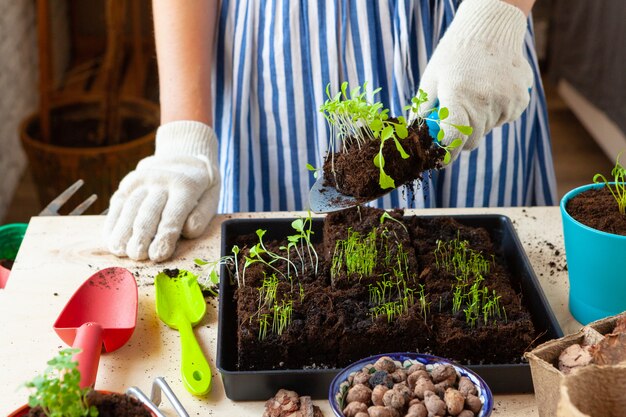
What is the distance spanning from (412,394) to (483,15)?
786mm

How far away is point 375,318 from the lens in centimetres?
117

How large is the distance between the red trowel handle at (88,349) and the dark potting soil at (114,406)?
15 centimetres

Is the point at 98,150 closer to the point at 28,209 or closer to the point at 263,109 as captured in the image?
the point at 28,209

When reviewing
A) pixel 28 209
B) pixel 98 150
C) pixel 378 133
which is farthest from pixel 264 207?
pixel 28 209

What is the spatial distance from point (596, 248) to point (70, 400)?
765 millimetres

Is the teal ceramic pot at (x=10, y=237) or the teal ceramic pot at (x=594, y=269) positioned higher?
the teal ceramic pot at (x=594, y=269)

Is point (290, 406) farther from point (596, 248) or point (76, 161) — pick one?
point (76, 161)

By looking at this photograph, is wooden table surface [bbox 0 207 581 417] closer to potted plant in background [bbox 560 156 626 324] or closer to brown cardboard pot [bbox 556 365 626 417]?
potted plant in background [bbox 560 156 626 324]

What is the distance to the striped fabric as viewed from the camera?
5.61 feet

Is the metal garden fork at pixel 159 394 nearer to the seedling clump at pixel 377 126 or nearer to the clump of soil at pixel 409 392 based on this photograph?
the clump of soil at pixel 409 392

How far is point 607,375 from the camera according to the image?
806 millimetres

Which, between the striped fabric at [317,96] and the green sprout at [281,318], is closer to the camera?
the green sprout at [281,318]

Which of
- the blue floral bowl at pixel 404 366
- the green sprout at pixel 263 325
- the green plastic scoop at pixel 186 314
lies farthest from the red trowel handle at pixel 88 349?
the blue floral bowl at pixel 404 366

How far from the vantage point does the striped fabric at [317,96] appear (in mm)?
1711
